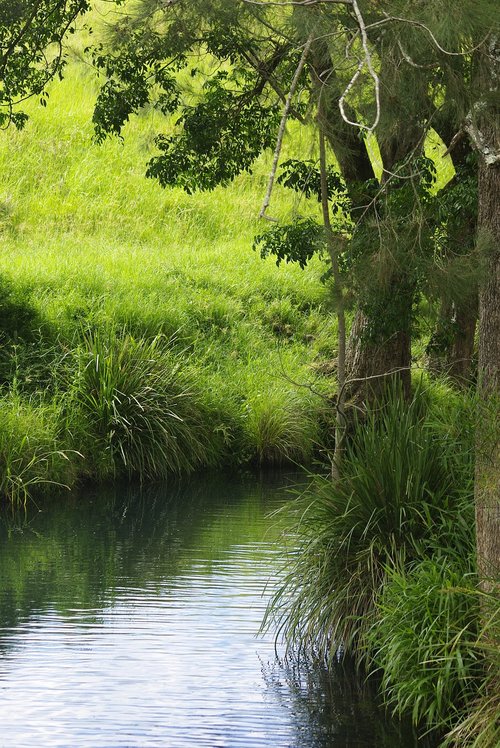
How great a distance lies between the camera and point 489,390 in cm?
617

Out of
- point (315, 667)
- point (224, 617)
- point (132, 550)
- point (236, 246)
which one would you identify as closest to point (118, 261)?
point (236, 246)

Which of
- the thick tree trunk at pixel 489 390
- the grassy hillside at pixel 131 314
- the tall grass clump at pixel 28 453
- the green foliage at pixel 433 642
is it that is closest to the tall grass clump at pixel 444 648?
the green foliage at pixel 433 642

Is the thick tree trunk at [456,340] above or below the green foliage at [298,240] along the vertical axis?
below

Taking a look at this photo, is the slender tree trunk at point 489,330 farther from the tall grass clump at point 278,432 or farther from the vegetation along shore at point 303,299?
the tall grass clump at point 278,432

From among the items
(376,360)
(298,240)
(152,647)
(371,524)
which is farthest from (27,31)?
(371,524)


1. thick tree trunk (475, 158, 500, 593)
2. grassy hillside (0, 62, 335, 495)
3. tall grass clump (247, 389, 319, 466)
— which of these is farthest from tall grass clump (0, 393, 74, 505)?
thick tree trunk (475, 158, 500, 593)

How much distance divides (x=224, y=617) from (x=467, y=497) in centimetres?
243

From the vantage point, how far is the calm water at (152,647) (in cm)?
637

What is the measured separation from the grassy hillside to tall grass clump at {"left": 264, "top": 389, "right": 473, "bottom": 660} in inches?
31.7

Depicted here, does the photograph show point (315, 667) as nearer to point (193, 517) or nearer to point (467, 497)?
point (467, 497)

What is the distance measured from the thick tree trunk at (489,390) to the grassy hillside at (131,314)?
4.70 feet

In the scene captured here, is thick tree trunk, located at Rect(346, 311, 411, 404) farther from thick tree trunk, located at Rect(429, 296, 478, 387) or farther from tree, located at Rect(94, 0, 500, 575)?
thick tree trunk, located at Rect(429, 296, 478, 387)

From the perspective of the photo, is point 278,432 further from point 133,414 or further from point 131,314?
point 131,314

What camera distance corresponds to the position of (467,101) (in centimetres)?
651
